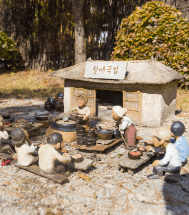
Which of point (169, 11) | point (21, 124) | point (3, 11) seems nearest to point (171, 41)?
point (169, 11)

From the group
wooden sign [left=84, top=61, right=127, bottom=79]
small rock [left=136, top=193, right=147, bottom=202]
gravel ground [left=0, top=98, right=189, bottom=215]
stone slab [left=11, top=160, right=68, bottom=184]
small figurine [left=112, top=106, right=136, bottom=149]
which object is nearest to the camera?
gravel ground [left=0, top=98, right=189, bottom=215]

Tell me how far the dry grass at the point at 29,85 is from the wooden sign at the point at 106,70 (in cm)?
561

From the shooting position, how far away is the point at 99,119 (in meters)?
8.15

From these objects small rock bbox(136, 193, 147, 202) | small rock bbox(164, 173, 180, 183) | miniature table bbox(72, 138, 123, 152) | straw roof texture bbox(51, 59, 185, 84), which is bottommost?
small rock bbox(136, 193, 147, 202)

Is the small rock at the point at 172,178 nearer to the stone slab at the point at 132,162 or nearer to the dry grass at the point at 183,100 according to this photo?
the stone slab at the point at 132,162

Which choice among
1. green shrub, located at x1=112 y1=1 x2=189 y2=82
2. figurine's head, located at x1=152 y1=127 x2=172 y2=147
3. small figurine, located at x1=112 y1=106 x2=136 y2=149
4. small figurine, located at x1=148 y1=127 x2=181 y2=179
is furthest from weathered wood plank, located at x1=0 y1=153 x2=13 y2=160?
green shrub, located at x1=112 y1=1 x2=189 y2=82

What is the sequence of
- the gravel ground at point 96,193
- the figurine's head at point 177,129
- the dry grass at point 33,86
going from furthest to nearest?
the dry grass at point 33,86, the figurine's head at point 177,129, the gravel ground at point 96,193

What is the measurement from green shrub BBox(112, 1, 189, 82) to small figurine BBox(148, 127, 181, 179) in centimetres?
841

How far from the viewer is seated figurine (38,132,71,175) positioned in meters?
3.85

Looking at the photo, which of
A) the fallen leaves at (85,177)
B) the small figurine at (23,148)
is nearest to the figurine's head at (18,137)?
the small figurine at (23,148)

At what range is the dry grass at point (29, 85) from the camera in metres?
13.0

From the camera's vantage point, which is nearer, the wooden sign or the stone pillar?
the wooden sign

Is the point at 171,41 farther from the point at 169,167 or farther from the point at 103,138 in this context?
the point at 169,167

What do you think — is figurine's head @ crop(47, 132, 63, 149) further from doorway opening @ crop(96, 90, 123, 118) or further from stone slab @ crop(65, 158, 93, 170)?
doorway opening @ crop(96, 90, 123, 118)
